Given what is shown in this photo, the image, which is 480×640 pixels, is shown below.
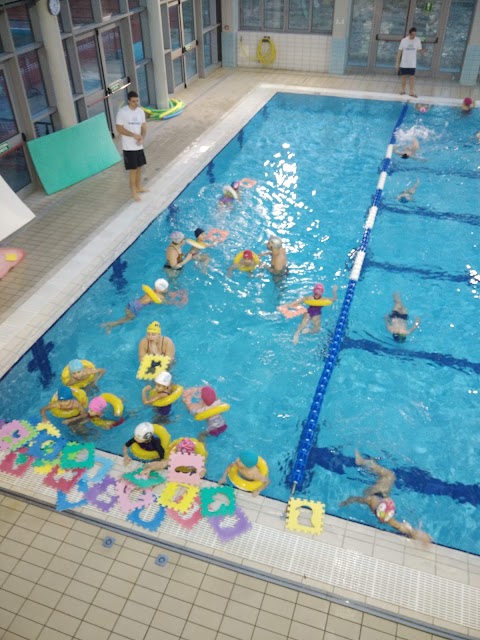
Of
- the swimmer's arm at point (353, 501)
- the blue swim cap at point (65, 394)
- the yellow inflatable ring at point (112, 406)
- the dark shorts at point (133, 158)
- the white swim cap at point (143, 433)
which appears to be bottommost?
the swimmer's arm at point (353, 501)

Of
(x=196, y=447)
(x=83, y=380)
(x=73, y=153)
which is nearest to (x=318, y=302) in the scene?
(x=196, y=447)

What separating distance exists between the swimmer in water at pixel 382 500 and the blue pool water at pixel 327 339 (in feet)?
0.25

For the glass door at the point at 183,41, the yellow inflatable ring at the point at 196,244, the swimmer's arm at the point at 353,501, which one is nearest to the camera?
the swimmer's arm at the point at 353,501

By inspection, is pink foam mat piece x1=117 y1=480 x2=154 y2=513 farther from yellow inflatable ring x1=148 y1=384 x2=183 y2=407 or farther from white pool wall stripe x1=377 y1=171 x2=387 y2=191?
white pool wall stripe x1=377 y1=171 x2=387 y2=191

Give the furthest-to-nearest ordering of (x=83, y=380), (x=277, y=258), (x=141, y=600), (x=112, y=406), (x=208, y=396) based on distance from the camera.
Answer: (x=277, y=258) → (x=83, y=380) → (x=112, y=406) → (x=208, y=396) → (x=141, y=600)

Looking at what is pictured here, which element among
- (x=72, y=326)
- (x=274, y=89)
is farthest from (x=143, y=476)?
(x=274, y=89)

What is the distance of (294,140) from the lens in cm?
1220

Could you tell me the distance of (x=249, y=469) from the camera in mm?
4832

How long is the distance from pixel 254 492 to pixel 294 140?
928 cm

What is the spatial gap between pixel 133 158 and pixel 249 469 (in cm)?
595

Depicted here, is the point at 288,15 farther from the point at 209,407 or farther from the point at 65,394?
the point at 65,394

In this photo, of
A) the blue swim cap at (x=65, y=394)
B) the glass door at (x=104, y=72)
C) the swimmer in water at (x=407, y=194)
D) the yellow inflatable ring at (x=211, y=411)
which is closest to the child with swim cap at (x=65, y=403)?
the blue swim cap at (x=65, y=394)

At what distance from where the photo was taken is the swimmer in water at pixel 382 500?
180 inches

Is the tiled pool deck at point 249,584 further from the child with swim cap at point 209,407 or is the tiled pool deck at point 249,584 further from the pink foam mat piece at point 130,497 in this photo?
the child with swim cap at point 209,407
